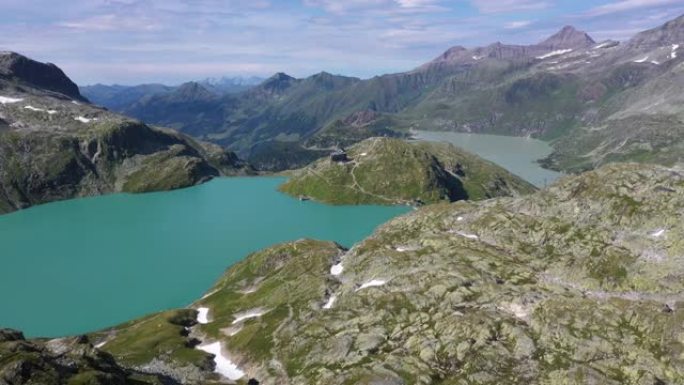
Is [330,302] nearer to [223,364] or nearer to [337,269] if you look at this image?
[337,269]

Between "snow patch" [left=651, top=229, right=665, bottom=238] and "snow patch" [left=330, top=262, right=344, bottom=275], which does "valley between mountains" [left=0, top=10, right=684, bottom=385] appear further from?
"snow patch" [left=330, top=262, right=344, bottom=275]

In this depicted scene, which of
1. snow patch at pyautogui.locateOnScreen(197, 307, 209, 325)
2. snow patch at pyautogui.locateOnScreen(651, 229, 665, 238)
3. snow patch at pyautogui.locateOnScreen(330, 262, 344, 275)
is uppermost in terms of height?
snow patch at pyautogui.locateOnScreen(651, 229, 665, 238)

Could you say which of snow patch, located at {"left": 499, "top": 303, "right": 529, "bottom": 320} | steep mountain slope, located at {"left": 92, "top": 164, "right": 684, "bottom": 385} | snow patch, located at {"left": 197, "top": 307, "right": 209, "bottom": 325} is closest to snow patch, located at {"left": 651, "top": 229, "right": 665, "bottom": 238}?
steep mountain slope, located at {"left": 92, "top": 164, "right": 684, "bottom": 385}

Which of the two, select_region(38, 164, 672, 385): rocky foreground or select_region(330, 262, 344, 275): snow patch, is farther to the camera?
select_region(330, 262, 344, 275): snow patch

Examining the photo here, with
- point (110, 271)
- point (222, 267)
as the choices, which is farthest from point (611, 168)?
point (110, 271)

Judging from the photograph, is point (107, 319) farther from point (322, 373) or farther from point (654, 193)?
point (654, 193)

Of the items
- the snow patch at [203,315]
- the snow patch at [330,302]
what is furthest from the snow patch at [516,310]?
the snow patch at [203,315]
